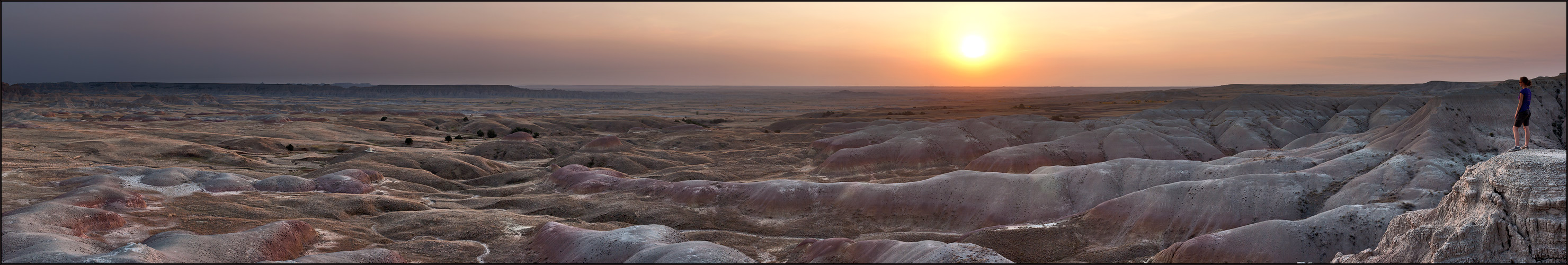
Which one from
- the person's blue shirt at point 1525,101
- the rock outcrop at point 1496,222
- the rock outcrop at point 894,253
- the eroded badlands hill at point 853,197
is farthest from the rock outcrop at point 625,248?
the person's blue shirt at point 1525,101

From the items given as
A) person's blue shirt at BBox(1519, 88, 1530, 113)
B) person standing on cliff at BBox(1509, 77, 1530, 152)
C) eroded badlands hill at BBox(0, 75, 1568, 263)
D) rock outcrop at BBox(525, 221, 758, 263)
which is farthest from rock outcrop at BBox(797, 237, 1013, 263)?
person's blue shirt at BBox(1519, 88, 1530, 113)

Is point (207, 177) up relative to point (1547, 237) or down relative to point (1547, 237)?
down

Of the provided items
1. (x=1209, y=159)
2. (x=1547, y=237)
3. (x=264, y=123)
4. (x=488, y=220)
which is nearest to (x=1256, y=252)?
(x=1547, y=237)

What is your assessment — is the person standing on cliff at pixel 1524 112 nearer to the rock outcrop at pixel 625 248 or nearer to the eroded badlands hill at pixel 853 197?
the eroded badlands hill at pixel 853 197

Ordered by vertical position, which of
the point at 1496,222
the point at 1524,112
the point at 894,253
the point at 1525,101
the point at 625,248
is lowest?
the point at 625,248

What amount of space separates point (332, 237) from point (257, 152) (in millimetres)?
48587

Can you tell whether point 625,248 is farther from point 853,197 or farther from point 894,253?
point 853,197

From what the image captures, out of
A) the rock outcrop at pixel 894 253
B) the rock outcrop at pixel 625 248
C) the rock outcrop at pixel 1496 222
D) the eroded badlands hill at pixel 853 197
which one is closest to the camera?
the rock outcrop at pixel 1496 222

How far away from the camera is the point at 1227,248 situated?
79.4 feet

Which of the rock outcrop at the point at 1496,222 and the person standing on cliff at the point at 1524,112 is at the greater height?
the person standing on cliff at the point at 1524,112

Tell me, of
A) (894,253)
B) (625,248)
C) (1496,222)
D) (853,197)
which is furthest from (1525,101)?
(625,248)

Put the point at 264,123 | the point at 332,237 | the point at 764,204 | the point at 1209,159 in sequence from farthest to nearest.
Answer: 1. the point at 264,123
2. the point at 1209,159
3. the point at 764,204
4. the point at 332,237

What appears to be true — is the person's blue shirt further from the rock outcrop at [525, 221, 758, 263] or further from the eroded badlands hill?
the rock outcrop at [525, 221, 758, 263]

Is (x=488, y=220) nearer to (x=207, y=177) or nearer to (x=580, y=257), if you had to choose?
(x=580, y=257)
